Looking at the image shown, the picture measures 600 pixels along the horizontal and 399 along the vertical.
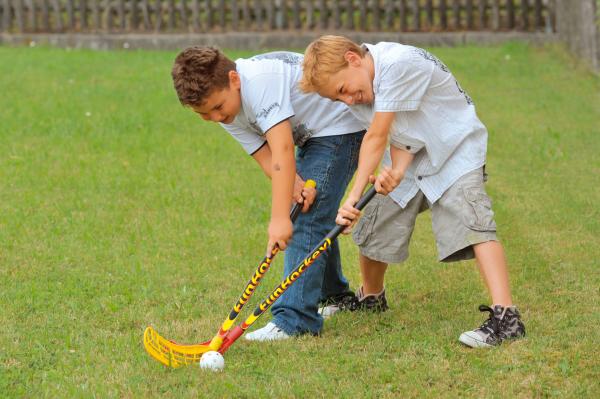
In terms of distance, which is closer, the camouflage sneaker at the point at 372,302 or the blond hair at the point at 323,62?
the blond hair at the point at 323,62

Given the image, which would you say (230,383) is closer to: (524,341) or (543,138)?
(524,341)

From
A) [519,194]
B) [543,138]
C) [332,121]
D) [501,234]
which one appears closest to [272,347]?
[332,121]

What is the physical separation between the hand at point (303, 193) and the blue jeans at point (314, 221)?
5 centimetres

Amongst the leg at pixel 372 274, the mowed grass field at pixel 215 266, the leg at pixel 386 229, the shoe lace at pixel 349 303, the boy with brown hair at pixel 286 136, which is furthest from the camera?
the shoe lace at pixel 349 303

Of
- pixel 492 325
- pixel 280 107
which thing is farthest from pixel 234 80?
pixel 492 325

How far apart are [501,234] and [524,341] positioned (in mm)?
2109

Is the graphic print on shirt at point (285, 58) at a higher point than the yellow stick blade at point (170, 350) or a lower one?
higher

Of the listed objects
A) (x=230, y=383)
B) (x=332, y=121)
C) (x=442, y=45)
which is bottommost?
(x=442, y=45)

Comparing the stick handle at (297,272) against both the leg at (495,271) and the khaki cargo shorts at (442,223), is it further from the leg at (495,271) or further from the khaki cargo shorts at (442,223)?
the leg at (495,271)

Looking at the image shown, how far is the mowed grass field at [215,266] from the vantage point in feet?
13.9

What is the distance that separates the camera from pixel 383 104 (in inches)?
171

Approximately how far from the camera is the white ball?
14.1ft

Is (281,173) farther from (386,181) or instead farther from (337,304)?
(337,304)

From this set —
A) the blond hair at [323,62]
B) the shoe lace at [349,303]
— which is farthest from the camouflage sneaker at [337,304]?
the blond hair at [323,62]
